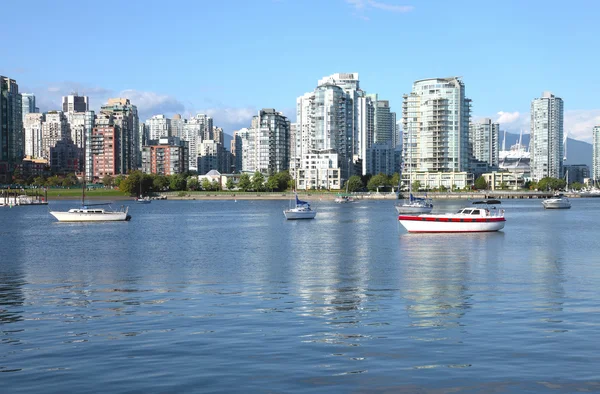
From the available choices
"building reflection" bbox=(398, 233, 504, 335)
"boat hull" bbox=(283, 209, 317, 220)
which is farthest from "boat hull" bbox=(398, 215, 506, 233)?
"boat hull" bbox=(283, 209, 317, 220)

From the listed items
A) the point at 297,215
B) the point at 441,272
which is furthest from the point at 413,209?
the point at 441,272

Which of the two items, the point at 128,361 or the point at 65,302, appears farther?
the point at 65,302

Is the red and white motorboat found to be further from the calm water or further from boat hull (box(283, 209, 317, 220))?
boat hull (box(283, 209, 317, 220))

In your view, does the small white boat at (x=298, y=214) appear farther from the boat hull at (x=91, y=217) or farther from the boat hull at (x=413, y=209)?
the boat hull at (x=91, y=217)

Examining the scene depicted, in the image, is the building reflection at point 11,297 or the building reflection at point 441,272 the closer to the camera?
the building reflection at point 441,272

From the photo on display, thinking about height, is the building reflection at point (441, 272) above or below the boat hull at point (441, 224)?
below

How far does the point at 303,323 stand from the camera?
26.9 metres

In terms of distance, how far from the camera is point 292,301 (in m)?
32.4

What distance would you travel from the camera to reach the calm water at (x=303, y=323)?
19469 mm

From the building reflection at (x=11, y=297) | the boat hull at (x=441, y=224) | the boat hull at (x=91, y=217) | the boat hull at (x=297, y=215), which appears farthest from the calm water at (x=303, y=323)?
the boat hull at (x=297, y=215)

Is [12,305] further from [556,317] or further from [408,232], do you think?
[408,232]

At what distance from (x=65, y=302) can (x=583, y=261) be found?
35528 mm

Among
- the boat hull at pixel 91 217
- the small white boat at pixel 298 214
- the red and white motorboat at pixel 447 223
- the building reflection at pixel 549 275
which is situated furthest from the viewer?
the small white boat at pixel 298 214

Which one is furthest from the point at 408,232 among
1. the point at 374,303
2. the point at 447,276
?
the point at 374,303
